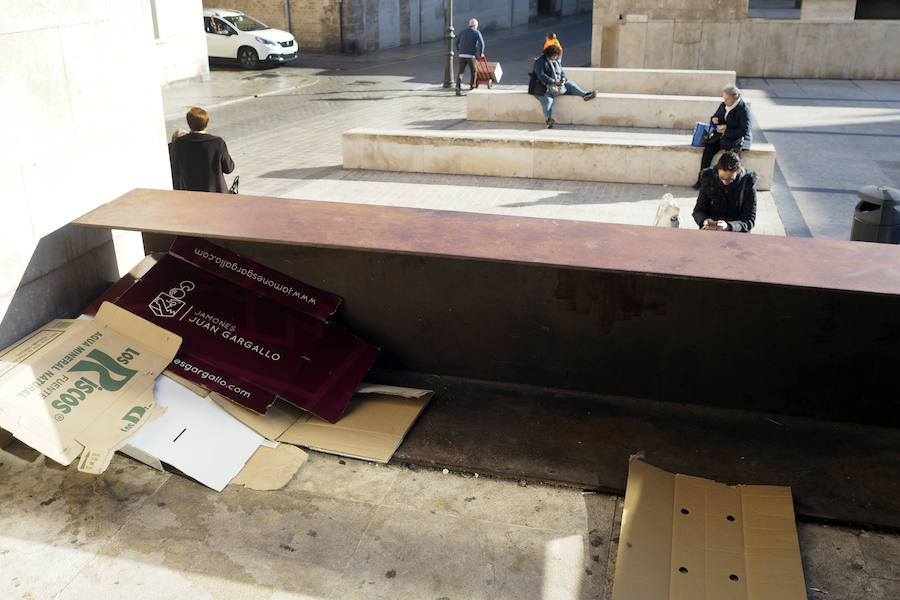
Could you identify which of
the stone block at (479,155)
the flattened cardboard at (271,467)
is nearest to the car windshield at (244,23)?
the stone block at (479,155)

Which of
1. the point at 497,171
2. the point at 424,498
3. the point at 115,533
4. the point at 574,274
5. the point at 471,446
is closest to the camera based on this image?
the point at 115,533

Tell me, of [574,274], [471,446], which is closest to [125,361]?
[471,446]

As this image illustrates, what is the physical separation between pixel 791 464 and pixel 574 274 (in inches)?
65.6

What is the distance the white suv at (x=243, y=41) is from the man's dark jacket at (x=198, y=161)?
744 inches

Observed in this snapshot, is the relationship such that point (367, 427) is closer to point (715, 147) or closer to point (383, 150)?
point (715, 147)

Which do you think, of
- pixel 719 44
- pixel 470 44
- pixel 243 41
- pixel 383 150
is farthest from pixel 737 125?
pixel 243 41

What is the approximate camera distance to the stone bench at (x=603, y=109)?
596 inches

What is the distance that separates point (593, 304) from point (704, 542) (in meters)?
1.75

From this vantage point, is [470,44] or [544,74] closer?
[544,74]

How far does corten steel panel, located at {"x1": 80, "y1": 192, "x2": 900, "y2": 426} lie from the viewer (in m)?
4.55

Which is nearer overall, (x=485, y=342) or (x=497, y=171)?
(x=485, y=342)

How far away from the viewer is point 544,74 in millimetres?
15109

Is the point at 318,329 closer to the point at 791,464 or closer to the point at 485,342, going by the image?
the point at 485,342

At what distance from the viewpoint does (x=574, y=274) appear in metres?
5.19
